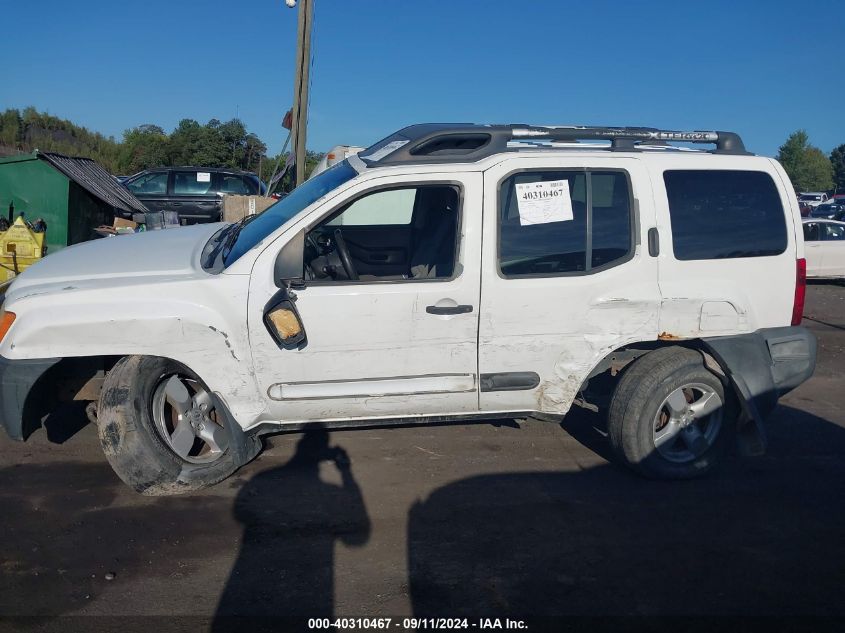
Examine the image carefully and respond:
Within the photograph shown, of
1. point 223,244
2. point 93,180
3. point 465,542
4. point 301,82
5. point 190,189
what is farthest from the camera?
point 190,189

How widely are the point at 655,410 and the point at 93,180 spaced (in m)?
9.51

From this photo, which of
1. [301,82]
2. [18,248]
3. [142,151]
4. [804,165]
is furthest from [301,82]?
[804,165]

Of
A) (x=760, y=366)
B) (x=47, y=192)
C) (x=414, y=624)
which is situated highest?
(x=47, y=192)

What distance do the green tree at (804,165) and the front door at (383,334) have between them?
84066 millimetres

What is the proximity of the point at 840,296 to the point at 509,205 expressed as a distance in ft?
35.7

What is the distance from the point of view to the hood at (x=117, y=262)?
4.13 m

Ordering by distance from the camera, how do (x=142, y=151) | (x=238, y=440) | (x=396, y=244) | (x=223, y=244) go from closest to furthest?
1. (x=238, y=440)
2. (x=223, y=244)
3. (x=396, y=244)
4. (x=142, y=151)

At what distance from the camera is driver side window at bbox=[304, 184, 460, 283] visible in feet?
14.1

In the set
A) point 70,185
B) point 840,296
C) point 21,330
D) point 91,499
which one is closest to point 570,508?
point 91,499

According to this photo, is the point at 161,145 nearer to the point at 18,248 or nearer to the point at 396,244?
the point at 18,248

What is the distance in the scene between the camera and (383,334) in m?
4.15

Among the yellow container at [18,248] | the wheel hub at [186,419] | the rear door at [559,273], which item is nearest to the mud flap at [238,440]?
the wheel hub at [186,419]

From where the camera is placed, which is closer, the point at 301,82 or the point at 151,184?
the point at 301,82

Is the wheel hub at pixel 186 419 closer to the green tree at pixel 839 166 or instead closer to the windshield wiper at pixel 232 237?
the windshield wiper at pixel 232 237
